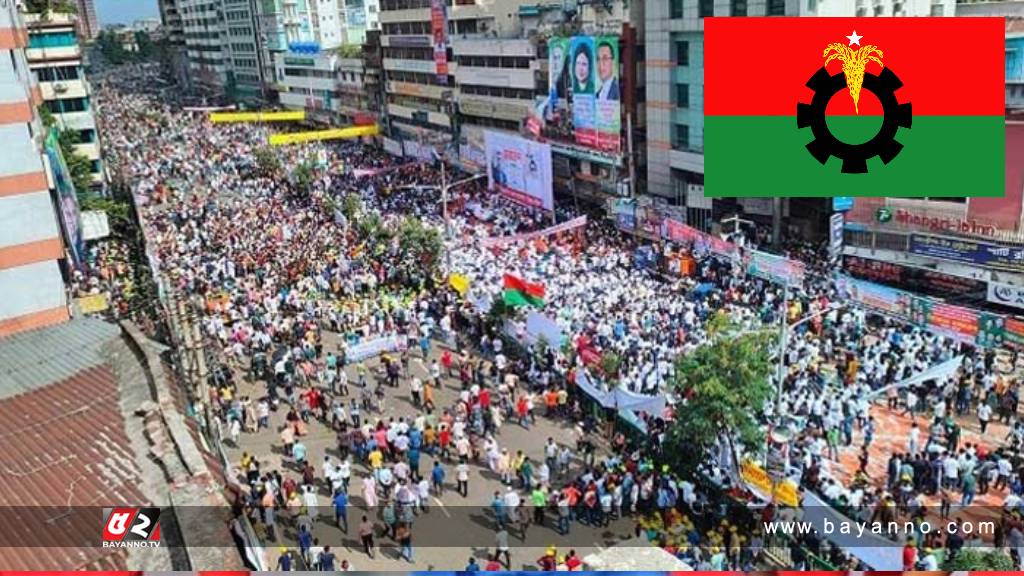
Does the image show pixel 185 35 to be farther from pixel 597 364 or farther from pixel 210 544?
pixel 210 544

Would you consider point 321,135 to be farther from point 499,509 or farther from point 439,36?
point 499,509

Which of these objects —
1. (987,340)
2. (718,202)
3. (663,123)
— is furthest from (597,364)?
(663,123)

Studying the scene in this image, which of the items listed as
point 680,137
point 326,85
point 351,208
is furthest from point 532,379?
point 326,85

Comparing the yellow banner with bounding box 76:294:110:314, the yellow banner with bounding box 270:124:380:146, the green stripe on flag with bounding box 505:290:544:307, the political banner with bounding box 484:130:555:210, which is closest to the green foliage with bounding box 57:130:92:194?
the yellow banner with bounding box 76:294:110:314

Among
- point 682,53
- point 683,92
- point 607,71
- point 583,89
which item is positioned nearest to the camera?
point 682,53

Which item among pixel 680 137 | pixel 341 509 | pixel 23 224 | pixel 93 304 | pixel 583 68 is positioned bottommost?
pixel 341 509
